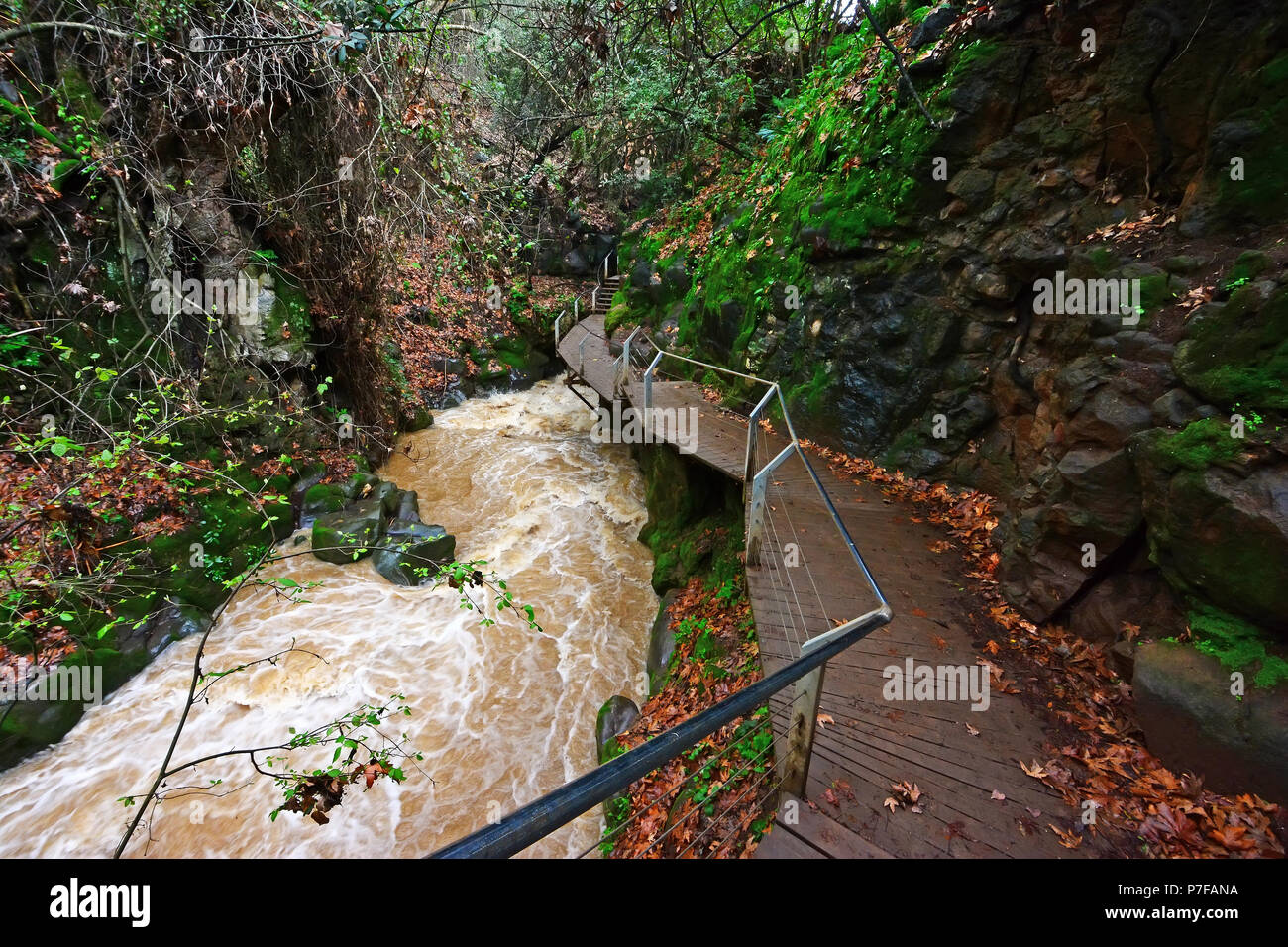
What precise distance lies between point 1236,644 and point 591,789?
13.5 feet

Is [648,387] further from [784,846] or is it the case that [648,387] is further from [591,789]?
[591,789]

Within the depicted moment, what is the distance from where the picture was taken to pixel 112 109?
240 inches

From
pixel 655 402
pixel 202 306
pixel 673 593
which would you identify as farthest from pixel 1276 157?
pixel 202 306

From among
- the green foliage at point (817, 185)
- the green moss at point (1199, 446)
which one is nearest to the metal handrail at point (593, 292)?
the green foliage at point (817, 185)

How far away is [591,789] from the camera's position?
4.37 ft

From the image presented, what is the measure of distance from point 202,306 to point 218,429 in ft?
6.30

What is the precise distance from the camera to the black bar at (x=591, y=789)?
3.68ft

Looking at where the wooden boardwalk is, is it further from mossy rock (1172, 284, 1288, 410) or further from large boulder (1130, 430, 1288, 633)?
mossy rock (1172, 284, 1288, 410)

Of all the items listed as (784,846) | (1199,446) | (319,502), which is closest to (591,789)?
(784,846)

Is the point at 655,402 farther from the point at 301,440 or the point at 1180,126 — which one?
the point at 1180,126

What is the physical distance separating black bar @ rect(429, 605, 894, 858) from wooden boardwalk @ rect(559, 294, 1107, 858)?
1431 millimetres

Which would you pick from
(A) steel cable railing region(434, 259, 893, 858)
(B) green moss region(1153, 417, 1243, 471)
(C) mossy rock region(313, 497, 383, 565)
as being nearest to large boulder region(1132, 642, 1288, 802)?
(B) green moss region(1153, 417, 1243, 471)

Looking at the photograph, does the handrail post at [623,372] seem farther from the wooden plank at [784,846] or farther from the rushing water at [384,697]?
the wooden plank at [784,846]

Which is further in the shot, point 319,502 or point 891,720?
point 319,502
